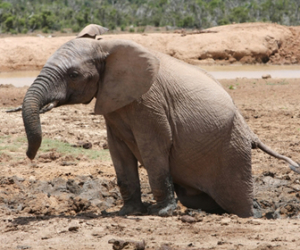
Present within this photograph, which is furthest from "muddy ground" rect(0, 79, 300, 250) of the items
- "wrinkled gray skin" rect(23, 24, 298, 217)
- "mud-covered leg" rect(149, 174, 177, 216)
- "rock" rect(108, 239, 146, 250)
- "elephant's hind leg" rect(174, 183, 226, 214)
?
"wrinkled gray skin" rect(23, 24, 298, 217)

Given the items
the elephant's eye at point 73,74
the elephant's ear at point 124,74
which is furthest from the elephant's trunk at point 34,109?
the elephant's ear at point 124,74

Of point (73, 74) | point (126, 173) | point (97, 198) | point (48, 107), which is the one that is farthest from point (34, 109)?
point (97, 198)

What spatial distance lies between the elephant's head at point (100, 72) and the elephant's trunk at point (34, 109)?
0.32ft

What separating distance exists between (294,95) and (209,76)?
9.98 meters

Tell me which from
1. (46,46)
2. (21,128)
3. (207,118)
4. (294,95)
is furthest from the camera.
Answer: (46,46)

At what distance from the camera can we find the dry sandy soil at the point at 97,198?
523cm

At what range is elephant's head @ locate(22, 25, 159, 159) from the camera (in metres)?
5.78

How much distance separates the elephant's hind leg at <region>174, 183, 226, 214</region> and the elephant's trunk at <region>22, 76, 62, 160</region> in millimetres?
2059

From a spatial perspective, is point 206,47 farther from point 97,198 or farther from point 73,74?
point 73,74

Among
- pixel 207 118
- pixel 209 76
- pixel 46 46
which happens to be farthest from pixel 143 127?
pixel 46 46

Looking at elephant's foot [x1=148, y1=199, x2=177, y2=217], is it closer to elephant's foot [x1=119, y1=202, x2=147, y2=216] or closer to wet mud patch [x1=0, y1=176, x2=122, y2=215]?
elephant's foot [x1=119, y1=202, x2=147, y2=216]

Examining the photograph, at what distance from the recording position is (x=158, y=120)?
6.11 metres

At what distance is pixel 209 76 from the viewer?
6.80m

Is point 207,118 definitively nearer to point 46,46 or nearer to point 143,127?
point 143,127
